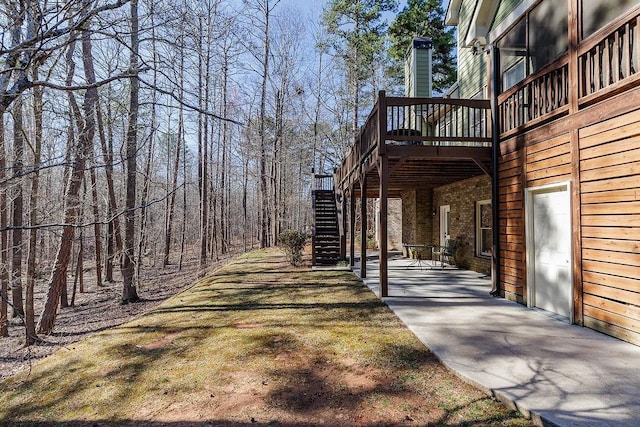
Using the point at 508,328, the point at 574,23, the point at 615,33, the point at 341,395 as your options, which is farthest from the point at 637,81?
the point at 341,395

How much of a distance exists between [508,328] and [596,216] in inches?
71.5

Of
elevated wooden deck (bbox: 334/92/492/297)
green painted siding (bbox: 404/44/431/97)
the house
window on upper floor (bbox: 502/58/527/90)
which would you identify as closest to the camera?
the house

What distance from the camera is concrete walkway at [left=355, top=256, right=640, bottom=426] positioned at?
278 cm

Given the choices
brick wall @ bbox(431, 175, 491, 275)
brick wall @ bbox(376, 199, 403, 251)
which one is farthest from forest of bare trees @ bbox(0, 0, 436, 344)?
brick wall @ bbox(431, 175, 491, 275)

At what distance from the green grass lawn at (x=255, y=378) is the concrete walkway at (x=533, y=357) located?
23 centimetres

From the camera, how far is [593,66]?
15.1 feet

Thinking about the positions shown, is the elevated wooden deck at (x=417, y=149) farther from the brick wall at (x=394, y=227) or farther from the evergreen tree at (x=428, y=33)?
the evergreen tree at (x=428, y=33)

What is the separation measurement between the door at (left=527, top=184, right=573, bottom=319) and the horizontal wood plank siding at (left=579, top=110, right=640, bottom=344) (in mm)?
356

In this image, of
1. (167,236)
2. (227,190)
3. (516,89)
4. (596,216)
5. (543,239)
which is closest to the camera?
(596,216)

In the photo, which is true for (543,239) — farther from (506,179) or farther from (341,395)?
(341,395)

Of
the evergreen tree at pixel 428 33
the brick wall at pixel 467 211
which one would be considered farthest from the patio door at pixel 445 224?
the evergreen tree at pixel 428 33

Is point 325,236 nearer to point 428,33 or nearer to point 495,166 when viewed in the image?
point 495,166

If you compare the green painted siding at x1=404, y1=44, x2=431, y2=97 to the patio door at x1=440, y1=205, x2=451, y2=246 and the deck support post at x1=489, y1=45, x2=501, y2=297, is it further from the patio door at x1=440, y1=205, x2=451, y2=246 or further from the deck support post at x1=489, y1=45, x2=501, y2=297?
the deck support post at x1=489, y1=45, x2=501, y2=297

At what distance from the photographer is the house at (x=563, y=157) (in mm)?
4066
